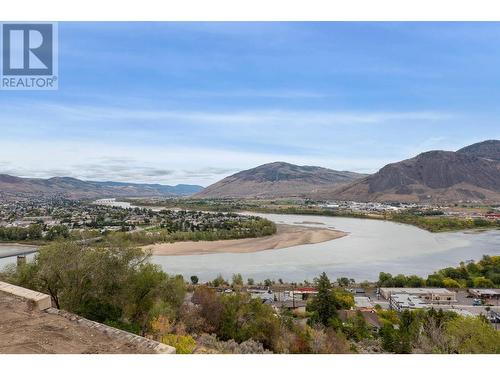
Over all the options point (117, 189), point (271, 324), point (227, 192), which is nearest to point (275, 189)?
point (227, 192)

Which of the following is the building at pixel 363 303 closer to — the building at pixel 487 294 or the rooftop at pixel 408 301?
the rooftop at pixel 408 301

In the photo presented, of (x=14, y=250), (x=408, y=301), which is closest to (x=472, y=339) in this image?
(x=408, y=301)

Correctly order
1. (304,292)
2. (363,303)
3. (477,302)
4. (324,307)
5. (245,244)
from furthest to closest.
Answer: (245,244) → (304,292) → (477,302) → (363,303) → (324,307)

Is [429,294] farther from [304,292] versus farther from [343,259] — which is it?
[343,259]

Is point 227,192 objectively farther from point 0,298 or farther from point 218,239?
point 0,298

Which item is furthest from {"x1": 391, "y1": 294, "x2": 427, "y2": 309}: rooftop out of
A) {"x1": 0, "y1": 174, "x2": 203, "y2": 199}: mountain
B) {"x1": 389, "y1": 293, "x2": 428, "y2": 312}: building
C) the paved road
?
{"x1": 0, "y1": 174, "x2": 203, "y2": 199}: mountain

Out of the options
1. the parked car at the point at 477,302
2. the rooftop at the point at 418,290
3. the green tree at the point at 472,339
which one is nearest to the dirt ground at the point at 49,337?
the green tree at the point at 472,339

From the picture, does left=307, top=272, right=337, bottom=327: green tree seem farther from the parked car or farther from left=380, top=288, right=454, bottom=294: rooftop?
the parked car
